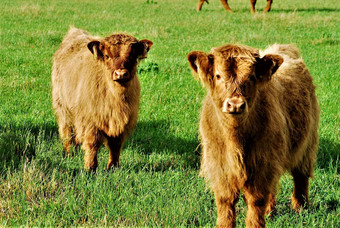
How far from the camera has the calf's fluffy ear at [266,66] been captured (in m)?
3.06

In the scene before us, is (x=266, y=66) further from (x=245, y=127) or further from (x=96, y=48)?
(x=96, y=48)

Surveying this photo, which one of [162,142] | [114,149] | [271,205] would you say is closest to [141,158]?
[114,149]

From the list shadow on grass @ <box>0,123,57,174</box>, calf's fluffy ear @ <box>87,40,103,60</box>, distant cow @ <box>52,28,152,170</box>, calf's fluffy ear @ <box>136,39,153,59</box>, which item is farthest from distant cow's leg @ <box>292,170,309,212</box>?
shadow on grass @ <box>0,123,57,174</box>

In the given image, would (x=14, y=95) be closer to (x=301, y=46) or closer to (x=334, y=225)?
(x=334, y=225)

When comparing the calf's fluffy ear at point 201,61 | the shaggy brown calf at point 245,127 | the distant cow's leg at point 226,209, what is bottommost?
the distant cow's leg at point 226,209

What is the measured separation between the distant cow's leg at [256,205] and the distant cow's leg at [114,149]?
1981mm

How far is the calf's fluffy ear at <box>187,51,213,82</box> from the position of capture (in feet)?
10.1

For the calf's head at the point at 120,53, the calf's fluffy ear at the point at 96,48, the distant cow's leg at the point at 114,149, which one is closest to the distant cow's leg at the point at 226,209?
the calf's head at the point at 120,53

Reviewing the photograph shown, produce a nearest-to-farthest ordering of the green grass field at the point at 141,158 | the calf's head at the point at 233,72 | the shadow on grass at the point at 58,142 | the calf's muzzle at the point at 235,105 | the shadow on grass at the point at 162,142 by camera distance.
A: the calf's muzzle at the point at 235,105 < the calf's head at the point at 233,72 < the green grass field at the point at 141,158 < the shadow on grass at the point at 58,142 < the shadow on grass at the point at 162,142

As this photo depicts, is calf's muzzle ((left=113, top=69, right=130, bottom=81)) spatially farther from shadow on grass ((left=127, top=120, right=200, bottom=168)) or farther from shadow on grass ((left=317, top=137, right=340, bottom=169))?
shadow on grass ((left=317, top=137, right=340, bottom=169))

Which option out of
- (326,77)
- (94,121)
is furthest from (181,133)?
(326,77)

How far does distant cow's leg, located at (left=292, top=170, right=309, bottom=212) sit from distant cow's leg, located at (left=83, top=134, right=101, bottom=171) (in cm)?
212

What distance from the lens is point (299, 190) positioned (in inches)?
167

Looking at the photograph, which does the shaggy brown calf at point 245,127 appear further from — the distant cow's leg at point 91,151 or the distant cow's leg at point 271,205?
the distant cow's leg at point 91,151
